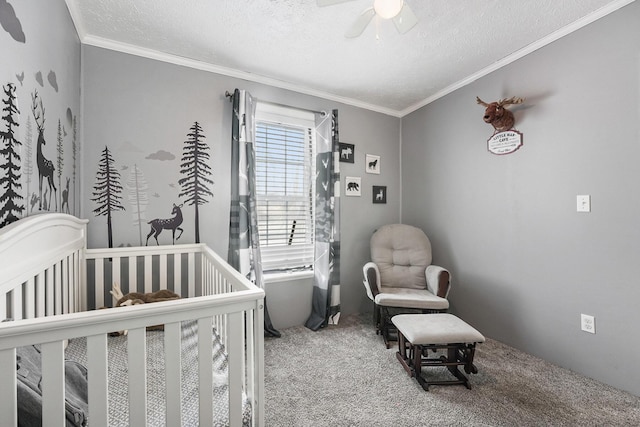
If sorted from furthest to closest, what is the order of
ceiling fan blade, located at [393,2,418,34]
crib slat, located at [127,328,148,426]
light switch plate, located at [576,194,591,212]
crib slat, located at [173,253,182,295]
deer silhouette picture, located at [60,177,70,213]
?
crib slat, located at [173,253,182,295] → light switch plate, located at [576,194,591,212] → deer silhouette picture, located at [60,177,70,213] → ceiling fan blade, located at [393,2,418,34] → crib slat, located at [127,328,148,426]

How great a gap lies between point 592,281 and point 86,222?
3.32 metres

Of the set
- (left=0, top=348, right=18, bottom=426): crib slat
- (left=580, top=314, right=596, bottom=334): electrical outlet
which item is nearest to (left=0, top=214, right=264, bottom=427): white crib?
(left=0, top=348, right=18, bottom=426): crib slat

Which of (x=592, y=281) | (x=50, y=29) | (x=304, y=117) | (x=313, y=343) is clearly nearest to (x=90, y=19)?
(x=50, y=29)

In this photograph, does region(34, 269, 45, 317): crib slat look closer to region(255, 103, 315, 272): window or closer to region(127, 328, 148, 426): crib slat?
region(127, 328, 148, 426): crib slat

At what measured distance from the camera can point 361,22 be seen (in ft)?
4.62

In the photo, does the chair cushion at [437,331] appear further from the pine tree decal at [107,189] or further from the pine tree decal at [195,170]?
the pine tree decal at [107,189]

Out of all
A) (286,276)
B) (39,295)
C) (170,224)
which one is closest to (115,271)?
(170,224)

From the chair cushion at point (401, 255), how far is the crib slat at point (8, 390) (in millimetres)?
2443

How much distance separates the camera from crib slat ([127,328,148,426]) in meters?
0.79

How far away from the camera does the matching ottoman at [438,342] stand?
1.70 meters

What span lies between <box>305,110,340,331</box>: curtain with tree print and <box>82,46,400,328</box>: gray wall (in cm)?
19

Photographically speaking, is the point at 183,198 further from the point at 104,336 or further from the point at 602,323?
the point at 602,323

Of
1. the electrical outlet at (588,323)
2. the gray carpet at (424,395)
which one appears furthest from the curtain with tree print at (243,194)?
the electrical outlet at (588,323)

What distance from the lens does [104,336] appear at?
0.77 meters
